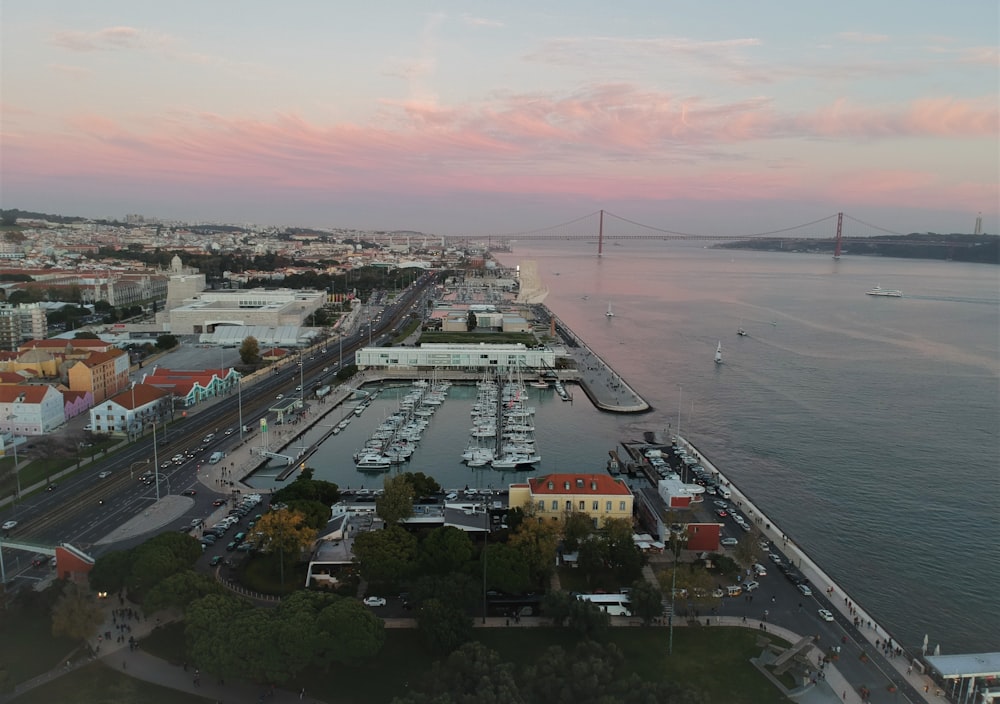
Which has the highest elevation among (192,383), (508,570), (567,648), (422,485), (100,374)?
(100,374)

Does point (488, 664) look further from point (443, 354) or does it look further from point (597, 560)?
point (443, 354)

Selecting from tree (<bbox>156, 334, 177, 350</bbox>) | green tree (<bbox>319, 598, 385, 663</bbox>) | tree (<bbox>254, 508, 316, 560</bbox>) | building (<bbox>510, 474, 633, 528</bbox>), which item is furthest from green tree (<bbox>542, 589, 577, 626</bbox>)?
tree (<bbox>156, 334, 177, 350</bbox>)

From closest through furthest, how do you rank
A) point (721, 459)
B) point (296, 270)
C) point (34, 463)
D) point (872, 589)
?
1. point (872, 589)
2. point (34, 463)
3. point (721, 459)
4. point (296, 270)

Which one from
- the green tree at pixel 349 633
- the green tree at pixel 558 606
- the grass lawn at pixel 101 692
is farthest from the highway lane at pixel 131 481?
the green tree at pixel 558 606

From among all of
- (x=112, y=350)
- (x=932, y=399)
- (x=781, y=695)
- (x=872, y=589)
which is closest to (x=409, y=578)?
(x=781, y=695)

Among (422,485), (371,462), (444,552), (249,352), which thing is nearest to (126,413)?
(371,462)

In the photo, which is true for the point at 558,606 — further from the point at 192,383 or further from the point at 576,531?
the point at 192,383
